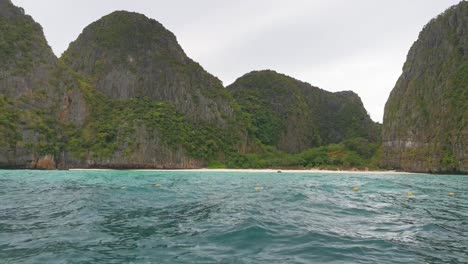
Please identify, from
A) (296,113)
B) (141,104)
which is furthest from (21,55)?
(296,113)

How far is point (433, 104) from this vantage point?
89.4m

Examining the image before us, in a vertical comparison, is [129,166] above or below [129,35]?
below

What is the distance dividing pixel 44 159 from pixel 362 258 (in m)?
86.5

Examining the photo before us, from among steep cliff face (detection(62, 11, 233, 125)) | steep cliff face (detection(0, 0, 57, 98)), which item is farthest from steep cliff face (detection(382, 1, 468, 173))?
steep cliff face (detection(0, 0, 57, 98))

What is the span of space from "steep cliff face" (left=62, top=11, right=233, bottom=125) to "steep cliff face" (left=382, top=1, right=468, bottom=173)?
55062 mm

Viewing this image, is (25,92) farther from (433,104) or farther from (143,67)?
(433,104)

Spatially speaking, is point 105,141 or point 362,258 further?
point 105,141

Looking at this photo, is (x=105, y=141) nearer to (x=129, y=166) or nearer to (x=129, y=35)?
(x=129, y=166)

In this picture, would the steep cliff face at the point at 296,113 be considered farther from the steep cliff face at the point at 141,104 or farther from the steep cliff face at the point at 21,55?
the steep cliff face at the point at 21,55

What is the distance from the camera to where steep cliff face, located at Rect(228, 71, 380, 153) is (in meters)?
155

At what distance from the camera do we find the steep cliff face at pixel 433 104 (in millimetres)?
79562

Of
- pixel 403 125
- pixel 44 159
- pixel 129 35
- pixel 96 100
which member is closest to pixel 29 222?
pixel 44 159

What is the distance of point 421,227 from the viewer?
13102 mm

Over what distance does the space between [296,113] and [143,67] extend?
228 ft
